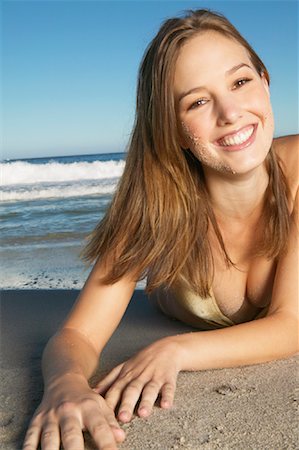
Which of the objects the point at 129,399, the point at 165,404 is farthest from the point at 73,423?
the point at 165,404

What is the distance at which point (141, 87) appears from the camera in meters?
2.87

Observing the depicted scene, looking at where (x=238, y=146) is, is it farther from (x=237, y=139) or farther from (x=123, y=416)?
(x=123, y=416)

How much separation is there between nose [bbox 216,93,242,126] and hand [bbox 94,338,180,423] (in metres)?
0.94

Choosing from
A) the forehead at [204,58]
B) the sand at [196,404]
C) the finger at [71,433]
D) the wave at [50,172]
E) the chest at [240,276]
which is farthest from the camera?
the wave at [50,172]

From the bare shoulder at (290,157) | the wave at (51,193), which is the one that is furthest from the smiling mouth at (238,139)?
the wave at (51,193)

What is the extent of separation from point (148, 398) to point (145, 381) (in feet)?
0.27

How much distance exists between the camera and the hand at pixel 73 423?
1.85m

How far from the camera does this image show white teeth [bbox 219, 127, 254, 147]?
262 cm

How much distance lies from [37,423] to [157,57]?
1.58 m

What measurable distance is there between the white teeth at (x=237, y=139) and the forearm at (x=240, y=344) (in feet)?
2.44

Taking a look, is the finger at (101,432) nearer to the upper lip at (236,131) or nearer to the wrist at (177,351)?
the wrist at (177,351)

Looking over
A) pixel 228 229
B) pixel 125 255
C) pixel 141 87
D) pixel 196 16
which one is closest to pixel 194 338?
pixel 125 255

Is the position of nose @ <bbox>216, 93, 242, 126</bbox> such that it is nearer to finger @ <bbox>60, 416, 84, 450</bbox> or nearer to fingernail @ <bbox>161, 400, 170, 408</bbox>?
fingernail @ <bbox>161, 400, 170, 408</bbox>

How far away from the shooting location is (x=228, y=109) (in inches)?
102
